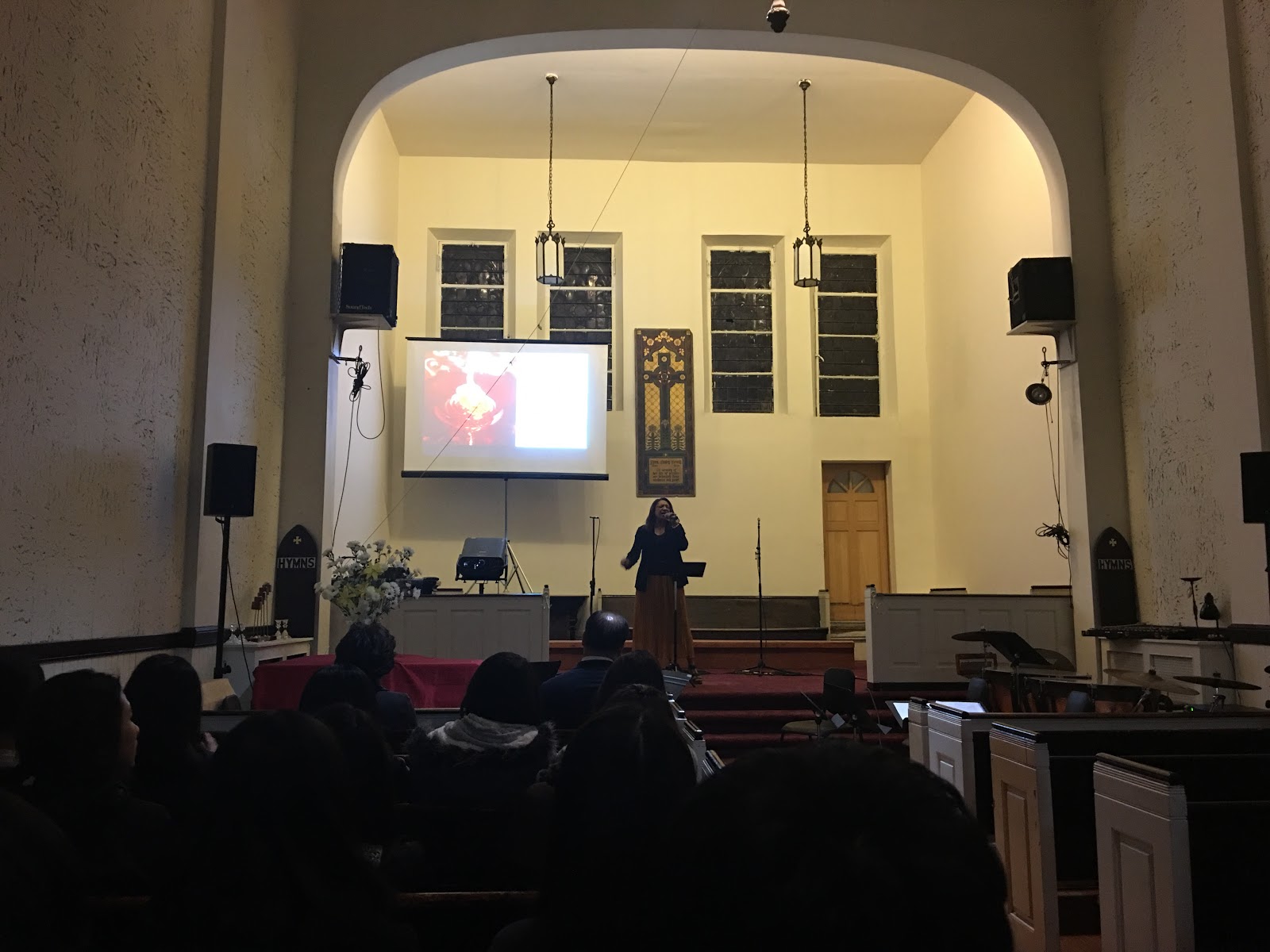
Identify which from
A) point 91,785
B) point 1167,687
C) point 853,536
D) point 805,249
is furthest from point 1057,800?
point 805,249

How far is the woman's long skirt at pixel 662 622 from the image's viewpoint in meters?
8.91

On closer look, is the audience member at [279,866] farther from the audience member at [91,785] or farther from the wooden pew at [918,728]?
the wooden pew at [918,728]

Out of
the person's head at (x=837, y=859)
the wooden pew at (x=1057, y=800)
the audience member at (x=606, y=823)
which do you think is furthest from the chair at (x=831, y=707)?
the person's head at (x=837, y=859)

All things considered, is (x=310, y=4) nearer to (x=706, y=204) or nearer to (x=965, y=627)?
(x=706, y=204)

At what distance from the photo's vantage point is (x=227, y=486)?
18.9ft

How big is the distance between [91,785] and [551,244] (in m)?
11.2

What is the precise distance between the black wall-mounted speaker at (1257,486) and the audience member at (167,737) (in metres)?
5.29

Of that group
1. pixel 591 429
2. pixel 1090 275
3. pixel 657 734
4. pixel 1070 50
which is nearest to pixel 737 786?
pixel 657 734

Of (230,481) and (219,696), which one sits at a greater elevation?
(230,481)

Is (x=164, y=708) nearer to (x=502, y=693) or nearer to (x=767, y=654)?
(x=502, y=693)

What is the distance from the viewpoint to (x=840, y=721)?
5750 mm

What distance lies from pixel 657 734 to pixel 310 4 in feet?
26.6

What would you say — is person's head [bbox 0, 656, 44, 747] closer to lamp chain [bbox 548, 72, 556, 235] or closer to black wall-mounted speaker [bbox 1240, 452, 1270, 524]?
black wall-mounted speaker [bbox 1240, 452, 1270, 524]

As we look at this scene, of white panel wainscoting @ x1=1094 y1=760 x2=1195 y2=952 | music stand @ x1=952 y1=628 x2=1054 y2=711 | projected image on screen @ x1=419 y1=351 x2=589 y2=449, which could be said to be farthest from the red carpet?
projected image on screen @ x1=419 y1=351 x2=589 y2=449
